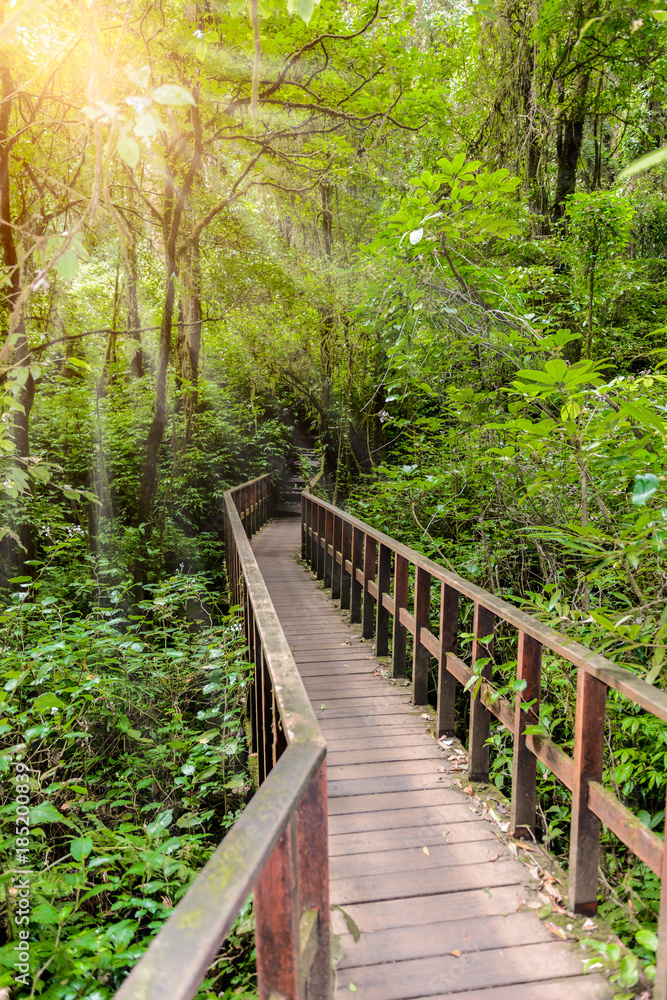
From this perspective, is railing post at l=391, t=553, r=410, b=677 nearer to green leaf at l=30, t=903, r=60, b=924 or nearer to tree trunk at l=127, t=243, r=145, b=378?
green leaf at l=30, t=903, r=60, b=924

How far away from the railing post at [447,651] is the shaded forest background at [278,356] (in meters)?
0.52

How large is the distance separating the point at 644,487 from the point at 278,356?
39.0 ft

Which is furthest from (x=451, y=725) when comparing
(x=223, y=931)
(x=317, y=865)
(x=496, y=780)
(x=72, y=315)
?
(x=72, y=315)

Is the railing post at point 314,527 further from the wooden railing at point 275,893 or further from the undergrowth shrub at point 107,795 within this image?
the wooden railing at point 275,893

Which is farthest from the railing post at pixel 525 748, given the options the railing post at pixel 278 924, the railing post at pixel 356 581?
the railing post at pixel 356 581

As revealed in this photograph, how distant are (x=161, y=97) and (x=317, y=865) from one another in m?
1.96

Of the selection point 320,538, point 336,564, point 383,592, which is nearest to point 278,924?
point 383,592

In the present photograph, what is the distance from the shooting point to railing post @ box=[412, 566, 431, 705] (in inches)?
144

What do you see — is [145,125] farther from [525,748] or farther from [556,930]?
[556,930]

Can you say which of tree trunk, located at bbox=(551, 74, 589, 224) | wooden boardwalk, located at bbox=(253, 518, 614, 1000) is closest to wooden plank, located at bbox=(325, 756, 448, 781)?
wooden boardwalk, located at bbox=(253, 518, 614, 1000)

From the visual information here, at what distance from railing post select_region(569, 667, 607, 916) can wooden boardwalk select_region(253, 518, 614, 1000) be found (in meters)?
0.20

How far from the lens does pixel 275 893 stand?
1120 mm

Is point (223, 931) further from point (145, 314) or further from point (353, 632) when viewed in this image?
point (145, 314)

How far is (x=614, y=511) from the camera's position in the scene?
4094 mm
